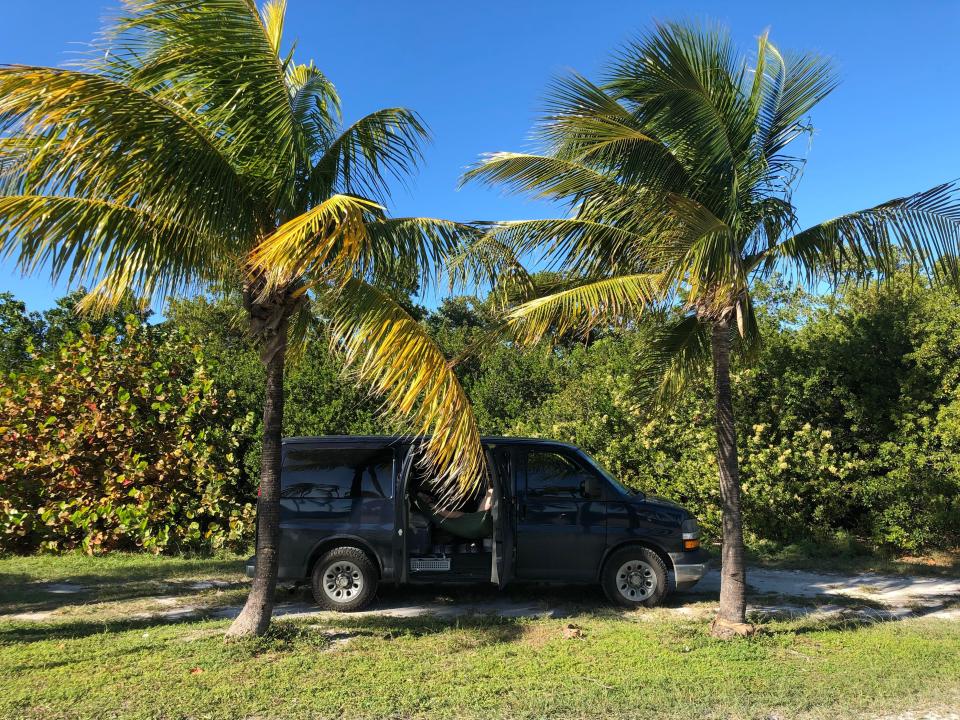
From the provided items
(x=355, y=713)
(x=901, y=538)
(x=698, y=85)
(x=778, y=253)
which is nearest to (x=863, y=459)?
(x=901, y=538)

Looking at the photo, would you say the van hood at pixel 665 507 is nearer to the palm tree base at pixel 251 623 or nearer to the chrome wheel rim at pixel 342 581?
the chrome wheel rim at pixel 342 581

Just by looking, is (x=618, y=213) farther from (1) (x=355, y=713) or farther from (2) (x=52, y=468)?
(2) (x=52, y=468)

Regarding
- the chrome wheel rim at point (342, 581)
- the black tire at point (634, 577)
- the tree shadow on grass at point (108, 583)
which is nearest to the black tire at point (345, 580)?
the chrome wheel rim at point (342, 581)

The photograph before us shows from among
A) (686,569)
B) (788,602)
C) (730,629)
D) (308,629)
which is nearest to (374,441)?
(308,629)

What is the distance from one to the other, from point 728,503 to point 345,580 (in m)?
4.11

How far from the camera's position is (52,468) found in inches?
463

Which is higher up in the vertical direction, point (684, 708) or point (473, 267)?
point (473, 267)

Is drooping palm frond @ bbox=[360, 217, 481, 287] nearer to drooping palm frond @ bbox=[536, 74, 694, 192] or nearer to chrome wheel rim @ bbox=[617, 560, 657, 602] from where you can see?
drooping palm frond @ bbox=[536, 74, 694, 192]

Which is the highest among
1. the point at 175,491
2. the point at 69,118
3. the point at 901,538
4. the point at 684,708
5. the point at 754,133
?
the point at 754,133

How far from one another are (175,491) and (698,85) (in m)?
9.58

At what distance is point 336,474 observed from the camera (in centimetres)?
843

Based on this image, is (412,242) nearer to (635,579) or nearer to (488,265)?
(488,265)

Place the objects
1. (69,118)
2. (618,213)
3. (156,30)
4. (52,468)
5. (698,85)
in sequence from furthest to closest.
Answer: (52,468)
(618,213)
(698,85)
(156,30)
(69,118)

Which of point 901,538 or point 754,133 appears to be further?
point 901,538
